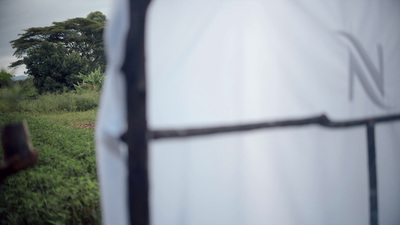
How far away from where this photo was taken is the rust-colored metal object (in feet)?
2.74

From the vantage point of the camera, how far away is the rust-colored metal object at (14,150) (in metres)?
0.84

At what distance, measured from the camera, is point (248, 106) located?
3.82 ft

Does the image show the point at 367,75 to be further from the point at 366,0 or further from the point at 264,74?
the point at 264,74

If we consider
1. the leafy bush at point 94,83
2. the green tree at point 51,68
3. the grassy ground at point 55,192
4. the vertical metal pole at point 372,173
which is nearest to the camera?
the vertical metal pole at point 372,173

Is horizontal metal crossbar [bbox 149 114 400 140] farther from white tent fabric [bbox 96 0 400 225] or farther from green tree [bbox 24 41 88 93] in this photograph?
green tree [bbox 24 41 88 93]

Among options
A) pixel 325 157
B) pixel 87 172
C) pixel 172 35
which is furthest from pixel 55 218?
pixel 325 157

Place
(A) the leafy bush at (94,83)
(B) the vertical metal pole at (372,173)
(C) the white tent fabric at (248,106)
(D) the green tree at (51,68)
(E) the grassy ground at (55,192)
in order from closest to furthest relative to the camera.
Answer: (C) the white tent fabric at (248,106), (B) the vertical metal pole at (372,173), (E) the grassy ground at (55,192), (A) the leafy bush at (94,83), (D) the green tree at (51,68)

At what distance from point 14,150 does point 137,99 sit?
1.44 ft

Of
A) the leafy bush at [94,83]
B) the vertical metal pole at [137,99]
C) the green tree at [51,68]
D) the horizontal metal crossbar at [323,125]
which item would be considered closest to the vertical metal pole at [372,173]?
the horizontal metal crossbar at [323,125]

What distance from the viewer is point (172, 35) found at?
1065mm

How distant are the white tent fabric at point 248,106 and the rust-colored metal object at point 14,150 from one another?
0.79ft

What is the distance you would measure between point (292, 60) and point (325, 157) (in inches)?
21.5

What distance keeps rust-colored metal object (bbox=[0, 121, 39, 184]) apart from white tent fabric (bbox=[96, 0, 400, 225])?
9.5 inches

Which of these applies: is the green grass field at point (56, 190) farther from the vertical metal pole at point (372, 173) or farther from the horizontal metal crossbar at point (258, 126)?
the vertical metal pole at point (372, 173)
